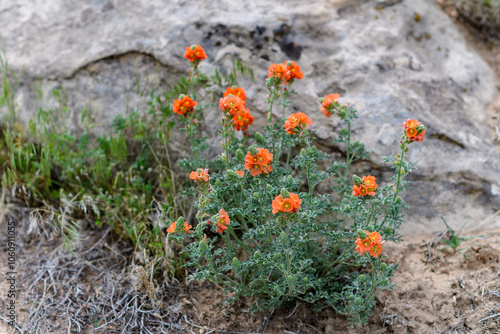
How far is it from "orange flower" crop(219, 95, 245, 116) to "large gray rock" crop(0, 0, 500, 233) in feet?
2.95

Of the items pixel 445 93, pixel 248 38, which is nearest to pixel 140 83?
pixel 248 38

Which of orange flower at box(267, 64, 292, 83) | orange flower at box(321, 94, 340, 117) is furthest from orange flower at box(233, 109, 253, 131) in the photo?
orange flower at box(321, 94, 340, 117)

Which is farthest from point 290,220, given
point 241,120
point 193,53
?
point 193,53

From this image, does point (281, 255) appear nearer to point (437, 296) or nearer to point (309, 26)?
point (437, 296)

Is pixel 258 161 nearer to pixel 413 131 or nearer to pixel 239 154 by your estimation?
pixel 239 154

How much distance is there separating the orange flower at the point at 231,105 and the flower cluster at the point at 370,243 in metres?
0.98

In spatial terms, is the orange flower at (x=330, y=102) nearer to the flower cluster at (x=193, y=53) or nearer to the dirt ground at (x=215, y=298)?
the flower cluster at (x=193, y=53)

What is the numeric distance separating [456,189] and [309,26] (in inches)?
70.8

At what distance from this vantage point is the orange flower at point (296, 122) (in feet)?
8.30

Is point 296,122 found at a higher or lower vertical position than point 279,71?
lower

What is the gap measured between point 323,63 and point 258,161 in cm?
165

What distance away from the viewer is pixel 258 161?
7.74ft

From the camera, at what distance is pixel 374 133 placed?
335cm

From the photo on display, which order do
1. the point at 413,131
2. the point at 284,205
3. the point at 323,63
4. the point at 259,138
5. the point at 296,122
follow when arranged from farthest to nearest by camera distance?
the point at 323,63 < the point at 259,138 < the point at 296,122 < the point at 413,131 < the point at 284,205
